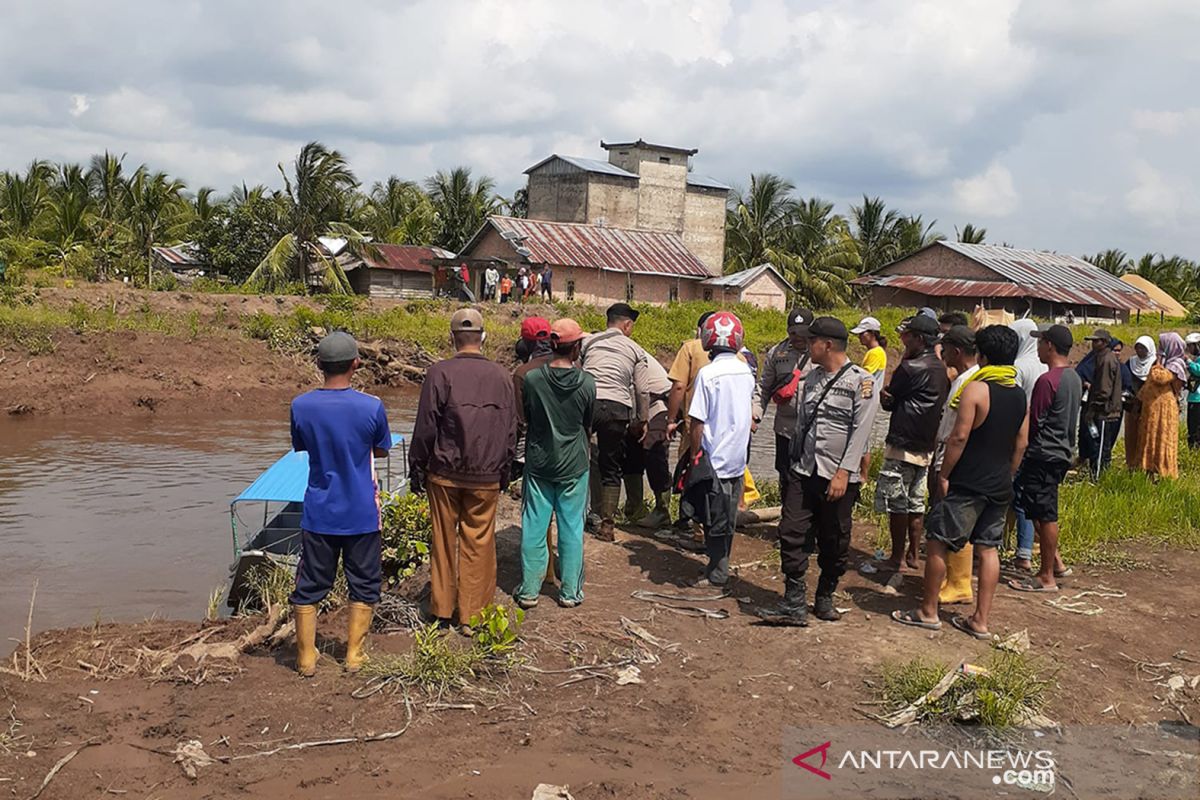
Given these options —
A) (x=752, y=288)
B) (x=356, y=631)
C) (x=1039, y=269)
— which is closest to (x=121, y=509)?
(x=356, y=631)

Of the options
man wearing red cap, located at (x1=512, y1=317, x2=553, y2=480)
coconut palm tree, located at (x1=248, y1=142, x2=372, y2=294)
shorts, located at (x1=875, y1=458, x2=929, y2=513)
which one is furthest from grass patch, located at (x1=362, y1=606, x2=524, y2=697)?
coconut palm tree, located at (x1=248, y1=142, x2=372, y2=294)

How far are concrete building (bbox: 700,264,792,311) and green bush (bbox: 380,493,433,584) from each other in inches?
1289

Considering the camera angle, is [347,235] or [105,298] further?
[347,235]

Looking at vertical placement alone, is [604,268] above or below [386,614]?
above

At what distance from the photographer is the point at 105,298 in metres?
24.6

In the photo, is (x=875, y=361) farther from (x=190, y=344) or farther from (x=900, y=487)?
(x=190, y=344)

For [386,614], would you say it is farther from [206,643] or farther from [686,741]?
[686,741]

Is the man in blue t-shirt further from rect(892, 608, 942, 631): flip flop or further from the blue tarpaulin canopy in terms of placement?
rect(892, 608, 942, 631): flip flop

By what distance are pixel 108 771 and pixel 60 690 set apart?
44.6 inches

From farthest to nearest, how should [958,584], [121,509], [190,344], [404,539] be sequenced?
1. [190,344]
2. [121,509]
3. [404,539]
4. [958,584]

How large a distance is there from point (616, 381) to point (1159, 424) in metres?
6.44

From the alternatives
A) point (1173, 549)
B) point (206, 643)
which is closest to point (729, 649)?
point (206, 643)

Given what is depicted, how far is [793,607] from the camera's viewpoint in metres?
6.21

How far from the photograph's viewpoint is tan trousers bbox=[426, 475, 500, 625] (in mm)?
5941
